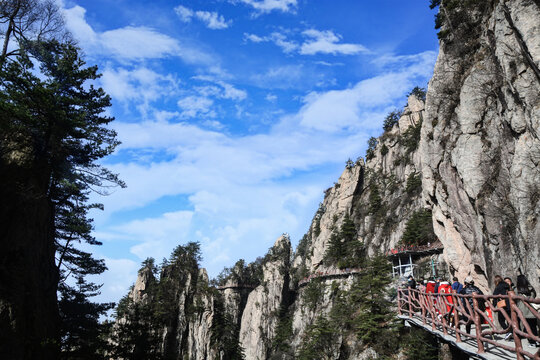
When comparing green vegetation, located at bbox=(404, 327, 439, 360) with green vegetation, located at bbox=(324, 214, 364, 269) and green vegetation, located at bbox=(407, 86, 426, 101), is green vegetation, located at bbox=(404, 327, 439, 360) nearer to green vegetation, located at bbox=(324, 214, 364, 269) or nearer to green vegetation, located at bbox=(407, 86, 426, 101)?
green vegetation, located at bbox=(324, 214, 364, 269)

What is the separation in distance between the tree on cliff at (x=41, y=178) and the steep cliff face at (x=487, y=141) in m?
17.2

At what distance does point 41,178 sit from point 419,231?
120ft

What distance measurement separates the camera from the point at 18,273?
1227cm

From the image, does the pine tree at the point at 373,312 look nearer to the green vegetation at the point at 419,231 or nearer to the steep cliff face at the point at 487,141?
the steep cliff face at the point at 487,141

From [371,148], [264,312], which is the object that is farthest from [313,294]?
[371,148]

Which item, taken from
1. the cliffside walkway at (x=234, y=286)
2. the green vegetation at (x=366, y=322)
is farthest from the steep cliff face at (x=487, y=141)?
the cliffside walkway at (x=234, y=286)

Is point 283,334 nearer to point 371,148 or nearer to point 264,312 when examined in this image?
point 264,312

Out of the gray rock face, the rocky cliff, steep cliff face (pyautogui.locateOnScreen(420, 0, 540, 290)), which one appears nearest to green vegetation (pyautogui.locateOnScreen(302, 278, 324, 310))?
the rocky cliff

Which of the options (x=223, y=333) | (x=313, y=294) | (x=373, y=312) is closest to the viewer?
(x=373, y=312)

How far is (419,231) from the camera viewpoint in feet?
126

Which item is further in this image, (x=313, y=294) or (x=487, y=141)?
(x=313, y=294)

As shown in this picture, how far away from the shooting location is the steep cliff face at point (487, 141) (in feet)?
37.4

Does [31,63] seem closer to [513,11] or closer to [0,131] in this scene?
[0,131]

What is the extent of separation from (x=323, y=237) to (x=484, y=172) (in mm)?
46112
